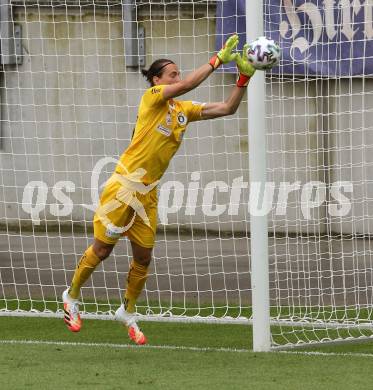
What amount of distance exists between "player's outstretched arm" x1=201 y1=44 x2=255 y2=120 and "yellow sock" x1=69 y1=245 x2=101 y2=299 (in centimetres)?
129

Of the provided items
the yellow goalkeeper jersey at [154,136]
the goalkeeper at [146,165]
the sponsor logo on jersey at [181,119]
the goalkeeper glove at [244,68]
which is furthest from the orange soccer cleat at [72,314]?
the goalkeeper glove at [244,68]

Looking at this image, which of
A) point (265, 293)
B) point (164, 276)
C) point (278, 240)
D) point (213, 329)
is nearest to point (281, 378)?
point (265, 293)

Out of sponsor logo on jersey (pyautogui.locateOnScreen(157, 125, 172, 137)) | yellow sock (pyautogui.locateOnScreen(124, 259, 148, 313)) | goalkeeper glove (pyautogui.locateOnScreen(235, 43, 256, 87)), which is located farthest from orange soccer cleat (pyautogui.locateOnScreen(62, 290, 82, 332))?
goalkeeper glove (pyautogui.locateOnScreen(235, 43, 256, 87))

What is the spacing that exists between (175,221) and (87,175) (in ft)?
5.52

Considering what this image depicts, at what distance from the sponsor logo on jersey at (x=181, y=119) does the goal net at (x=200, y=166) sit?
0.71 meters

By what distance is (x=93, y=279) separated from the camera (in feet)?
42.2

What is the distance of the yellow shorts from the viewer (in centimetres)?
844

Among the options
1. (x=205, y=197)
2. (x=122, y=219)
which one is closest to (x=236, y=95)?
(x=122, y=219)

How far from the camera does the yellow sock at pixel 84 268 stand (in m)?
8.59

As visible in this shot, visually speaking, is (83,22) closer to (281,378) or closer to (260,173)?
(260,173)

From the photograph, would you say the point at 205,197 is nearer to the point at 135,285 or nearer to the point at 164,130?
the point at 135,285

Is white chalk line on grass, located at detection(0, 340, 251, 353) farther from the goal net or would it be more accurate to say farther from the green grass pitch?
the goal net

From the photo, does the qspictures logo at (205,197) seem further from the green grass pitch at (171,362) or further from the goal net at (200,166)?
the green grass pitch at (171,362)

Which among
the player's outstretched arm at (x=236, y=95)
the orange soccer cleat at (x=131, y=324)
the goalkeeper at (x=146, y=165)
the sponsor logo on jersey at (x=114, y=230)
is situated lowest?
the orange soccer cleat at (x=131, y=324)
